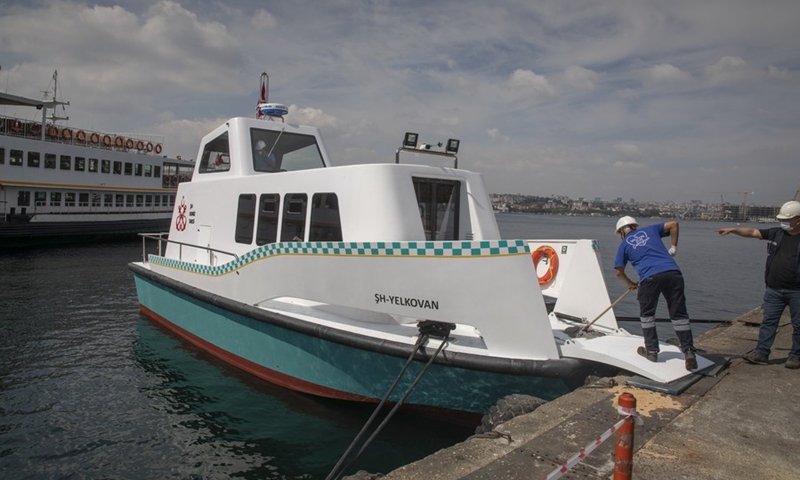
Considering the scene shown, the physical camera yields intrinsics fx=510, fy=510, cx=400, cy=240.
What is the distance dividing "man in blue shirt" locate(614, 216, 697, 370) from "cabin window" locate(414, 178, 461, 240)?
2082mm

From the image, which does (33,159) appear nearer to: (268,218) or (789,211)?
(268,218)

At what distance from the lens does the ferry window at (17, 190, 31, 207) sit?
2386cm

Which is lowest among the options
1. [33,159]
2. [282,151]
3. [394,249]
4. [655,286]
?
[655,286]

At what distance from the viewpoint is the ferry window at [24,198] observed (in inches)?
939

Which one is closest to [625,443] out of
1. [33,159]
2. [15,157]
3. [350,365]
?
[350,365]

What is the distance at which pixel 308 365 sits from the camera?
6.17 metres

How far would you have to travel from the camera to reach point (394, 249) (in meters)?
5.09

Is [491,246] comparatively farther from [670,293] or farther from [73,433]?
[73,433]

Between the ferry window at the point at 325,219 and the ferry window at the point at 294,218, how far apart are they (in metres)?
0.17

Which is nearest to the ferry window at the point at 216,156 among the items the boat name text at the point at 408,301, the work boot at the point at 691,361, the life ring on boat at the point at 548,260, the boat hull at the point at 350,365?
the boat hull at the point at 350,365

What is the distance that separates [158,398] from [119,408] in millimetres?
509

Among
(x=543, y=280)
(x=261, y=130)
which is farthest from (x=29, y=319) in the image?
(x=543, y=280)

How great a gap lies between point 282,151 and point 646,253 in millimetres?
5873

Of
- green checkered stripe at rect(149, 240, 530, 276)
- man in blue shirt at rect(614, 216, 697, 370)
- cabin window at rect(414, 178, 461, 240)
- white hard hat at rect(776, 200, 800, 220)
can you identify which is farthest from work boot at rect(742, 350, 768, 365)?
cabin window at rect(414, 178, 461, 240)
